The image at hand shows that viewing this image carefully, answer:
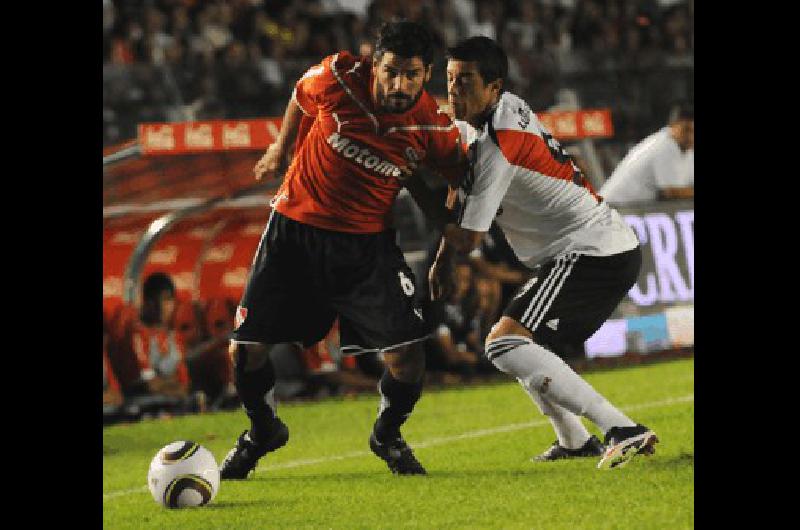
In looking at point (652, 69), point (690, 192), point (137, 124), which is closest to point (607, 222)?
point (690, 192)

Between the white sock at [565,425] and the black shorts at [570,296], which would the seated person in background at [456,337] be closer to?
the white sock at [565,425]

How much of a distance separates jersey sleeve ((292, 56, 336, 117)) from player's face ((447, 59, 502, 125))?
1.89ft

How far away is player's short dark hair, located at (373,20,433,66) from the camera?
645 cm

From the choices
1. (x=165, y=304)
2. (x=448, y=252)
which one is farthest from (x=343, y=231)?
(x=165, y=304)

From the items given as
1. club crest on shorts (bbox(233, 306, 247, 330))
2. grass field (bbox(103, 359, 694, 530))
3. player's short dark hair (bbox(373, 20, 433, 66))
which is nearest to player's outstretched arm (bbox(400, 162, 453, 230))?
player's short dark hair (bbox(373, 20, 433, 66))

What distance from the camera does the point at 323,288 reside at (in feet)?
23.0

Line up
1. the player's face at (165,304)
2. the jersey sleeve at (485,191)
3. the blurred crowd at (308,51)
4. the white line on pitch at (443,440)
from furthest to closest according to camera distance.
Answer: the blurred crowd at (308,51), the player's face at (165,304), the white line on pitch at (443,440), the jersey sleeve at (485,191)

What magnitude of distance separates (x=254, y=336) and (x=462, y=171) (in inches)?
49.1

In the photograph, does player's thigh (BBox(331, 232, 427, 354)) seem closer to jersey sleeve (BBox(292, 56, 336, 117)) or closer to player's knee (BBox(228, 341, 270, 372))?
player's knee (BBox(228, 341, 270, 372))

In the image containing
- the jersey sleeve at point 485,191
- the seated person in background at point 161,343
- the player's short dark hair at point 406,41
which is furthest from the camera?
the seated person in background at point 161,343

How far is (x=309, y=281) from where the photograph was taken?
→ 276 inches

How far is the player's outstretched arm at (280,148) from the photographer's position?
690cm

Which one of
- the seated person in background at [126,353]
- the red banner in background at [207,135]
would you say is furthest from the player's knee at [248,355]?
the red banner in background at [207,135]

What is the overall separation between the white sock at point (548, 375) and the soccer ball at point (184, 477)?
141cm
